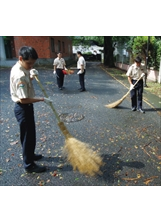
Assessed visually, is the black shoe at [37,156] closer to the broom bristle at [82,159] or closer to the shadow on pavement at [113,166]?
the broom bristle at [82,159]

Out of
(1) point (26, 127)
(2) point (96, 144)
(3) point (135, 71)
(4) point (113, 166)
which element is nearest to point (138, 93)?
(3) point (135, 71)

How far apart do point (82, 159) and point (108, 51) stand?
64.6ft

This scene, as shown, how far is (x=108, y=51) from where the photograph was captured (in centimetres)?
2067

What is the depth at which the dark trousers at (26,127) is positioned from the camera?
279cm

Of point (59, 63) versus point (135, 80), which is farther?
point (59, 63)

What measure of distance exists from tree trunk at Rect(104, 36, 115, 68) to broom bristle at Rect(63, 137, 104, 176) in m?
19.2

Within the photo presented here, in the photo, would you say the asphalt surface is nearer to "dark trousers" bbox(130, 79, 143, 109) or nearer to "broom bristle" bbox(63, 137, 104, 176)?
"broom bristle" bbox(63, 137, 104, 176)

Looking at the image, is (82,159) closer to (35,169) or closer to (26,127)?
(35,169)

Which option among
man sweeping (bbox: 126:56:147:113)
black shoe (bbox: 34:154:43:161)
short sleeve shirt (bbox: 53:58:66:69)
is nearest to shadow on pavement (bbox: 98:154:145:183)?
black shoe (bbox: 34:154:43:161)

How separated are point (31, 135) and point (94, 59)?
122 ft

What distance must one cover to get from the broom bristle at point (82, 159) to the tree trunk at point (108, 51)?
19.2m

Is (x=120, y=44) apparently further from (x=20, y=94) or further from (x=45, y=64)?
(x=20, y=94)

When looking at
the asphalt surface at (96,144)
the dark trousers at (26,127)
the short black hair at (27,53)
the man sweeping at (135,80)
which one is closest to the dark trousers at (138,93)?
the man sweeping at (135,80)

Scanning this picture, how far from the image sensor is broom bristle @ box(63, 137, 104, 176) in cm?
302
